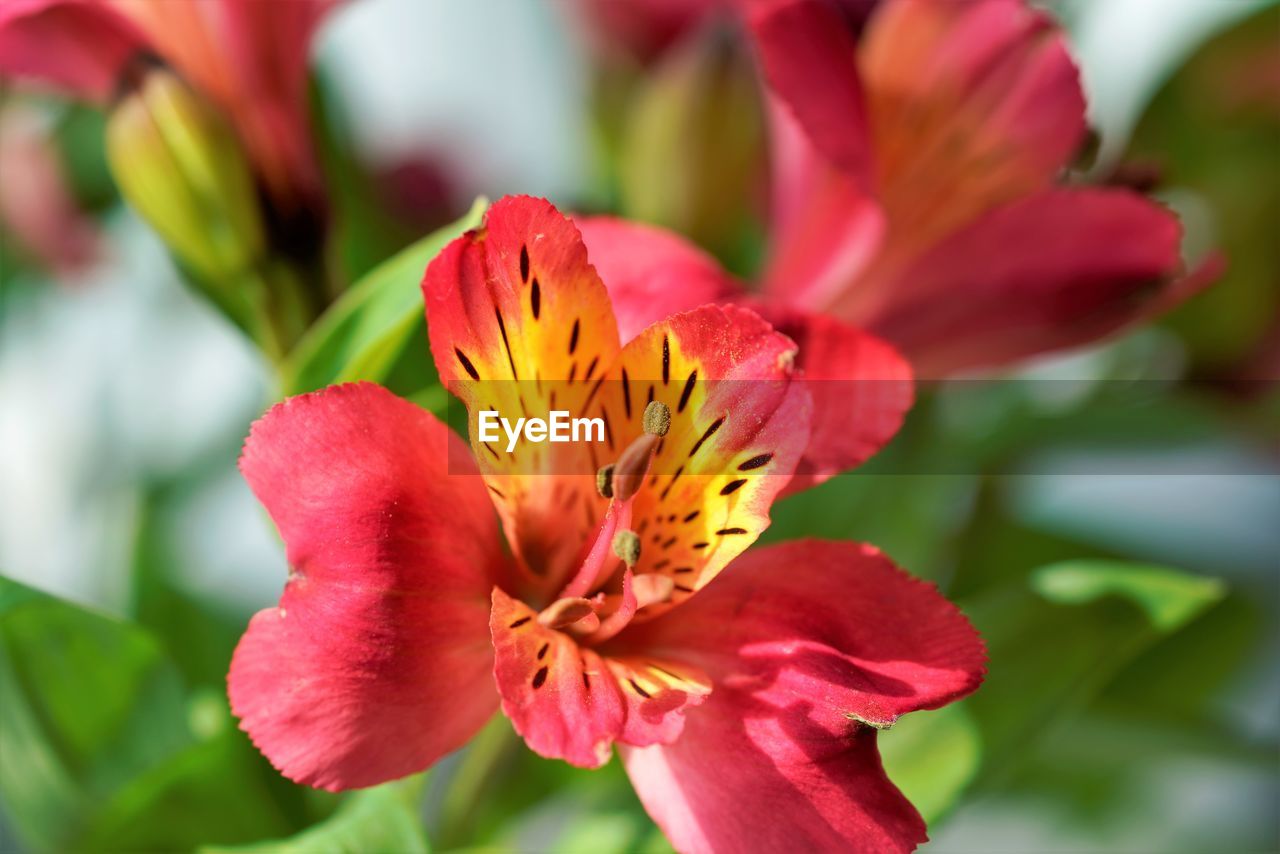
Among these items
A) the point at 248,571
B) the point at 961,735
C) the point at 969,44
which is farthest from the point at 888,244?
the point at 248,571

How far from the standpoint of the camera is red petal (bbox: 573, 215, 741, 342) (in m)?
0.44

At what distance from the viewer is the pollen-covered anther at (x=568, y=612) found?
369mm

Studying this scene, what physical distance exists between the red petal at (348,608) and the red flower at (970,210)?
0.69 feet

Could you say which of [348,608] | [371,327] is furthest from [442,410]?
[348,608]

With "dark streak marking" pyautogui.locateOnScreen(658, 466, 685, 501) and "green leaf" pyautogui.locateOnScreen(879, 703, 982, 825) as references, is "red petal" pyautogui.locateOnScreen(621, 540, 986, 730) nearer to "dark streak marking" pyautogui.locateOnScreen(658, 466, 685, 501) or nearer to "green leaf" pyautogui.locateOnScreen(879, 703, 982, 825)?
"dark streak marking" pyautogui.locateOnScreen(658, 466, 685, 501)

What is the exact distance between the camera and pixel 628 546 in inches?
14.4

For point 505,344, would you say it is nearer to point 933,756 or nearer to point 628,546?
point 628,546

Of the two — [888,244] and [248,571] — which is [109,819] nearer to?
[888,244]

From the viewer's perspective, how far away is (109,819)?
526 millimetres

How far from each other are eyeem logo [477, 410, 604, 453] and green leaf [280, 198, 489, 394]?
0.22 ft

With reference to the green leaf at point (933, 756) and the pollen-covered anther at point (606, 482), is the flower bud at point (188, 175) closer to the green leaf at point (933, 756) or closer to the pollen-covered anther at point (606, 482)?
the pollen-covered anther at point (606, 482)

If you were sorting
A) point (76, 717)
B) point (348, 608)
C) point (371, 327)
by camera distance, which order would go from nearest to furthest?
point (348, 608) → point (371, 327) → point (76, 717)

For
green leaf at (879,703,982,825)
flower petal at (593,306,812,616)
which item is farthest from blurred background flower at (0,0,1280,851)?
flower petal at (593,306,812,616)

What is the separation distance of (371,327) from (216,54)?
0.17 metres
